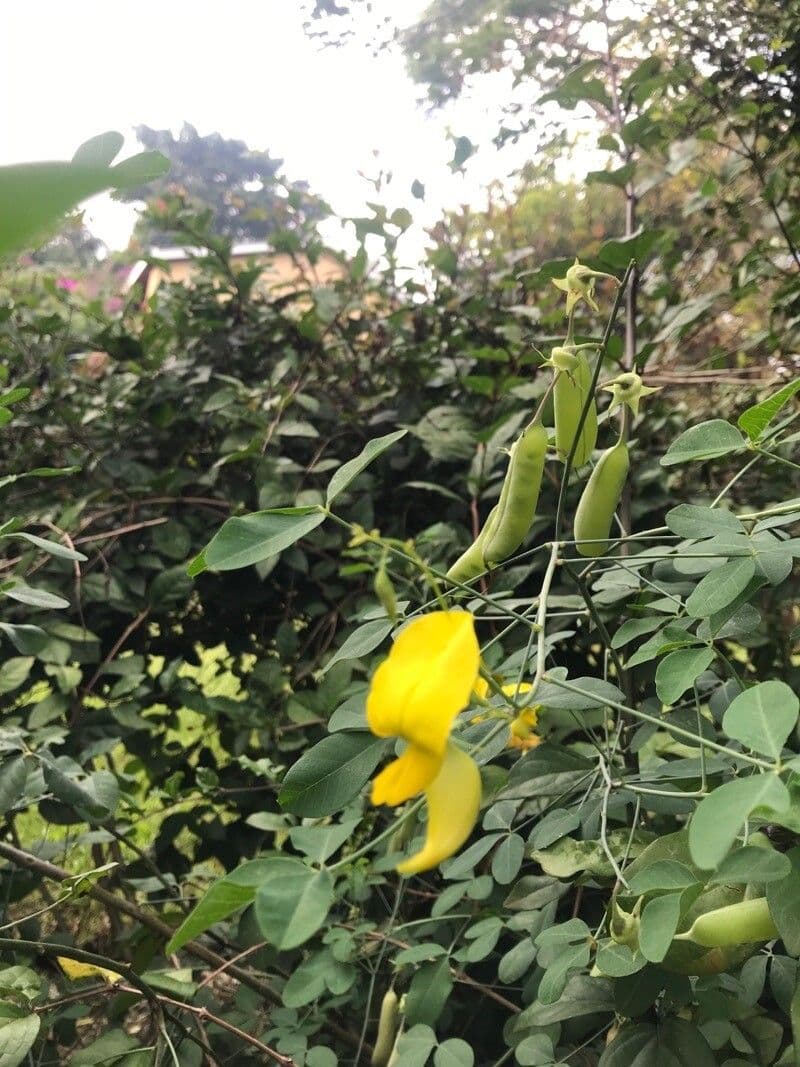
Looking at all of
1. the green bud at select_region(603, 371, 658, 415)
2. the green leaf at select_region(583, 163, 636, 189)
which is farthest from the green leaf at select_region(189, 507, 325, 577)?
the green leaf at select_region(583, 163, 636, 189)

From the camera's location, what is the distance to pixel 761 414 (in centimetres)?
49

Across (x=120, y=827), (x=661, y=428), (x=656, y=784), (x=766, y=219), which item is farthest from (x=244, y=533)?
(x=766, y=219)

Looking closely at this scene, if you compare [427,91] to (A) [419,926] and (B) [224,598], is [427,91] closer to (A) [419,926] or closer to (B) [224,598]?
(B) [224,598]

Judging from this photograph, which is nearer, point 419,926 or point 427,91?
point 419,926

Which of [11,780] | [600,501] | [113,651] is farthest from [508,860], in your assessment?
[113,651]

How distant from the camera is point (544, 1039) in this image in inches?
23.3

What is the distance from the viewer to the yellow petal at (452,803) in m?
0.30

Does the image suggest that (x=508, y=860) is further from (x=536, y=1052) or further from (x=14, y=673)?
(x=14, y=673)

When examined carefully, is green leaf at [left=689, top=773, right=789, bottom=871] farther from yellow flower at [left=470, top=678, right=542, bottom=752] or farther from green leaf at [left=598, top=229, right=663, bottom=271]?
green leaf at [left=598, top=229, right=663, bottom=271]

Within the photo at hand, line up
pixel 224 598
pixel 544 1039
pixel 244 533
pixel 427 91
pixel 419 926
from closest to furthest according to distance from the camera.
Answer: pixel 244 533 → pixel 544 1039 → pixel 419 926 → pixel 224 598 → pixel 427 91

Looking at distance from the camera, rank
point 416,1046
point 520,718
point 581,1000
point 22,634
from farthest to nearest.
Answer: point 22,634, point 416,1046, point 581,1000, point 520,718

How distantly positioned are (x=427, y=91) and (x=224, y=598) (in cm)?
308

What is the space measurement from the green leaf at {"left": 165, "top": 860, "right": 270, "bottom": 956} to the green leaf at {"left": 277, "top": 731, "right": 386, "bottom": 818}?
0.32ft

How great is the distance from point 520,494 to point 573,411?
0.07 m
